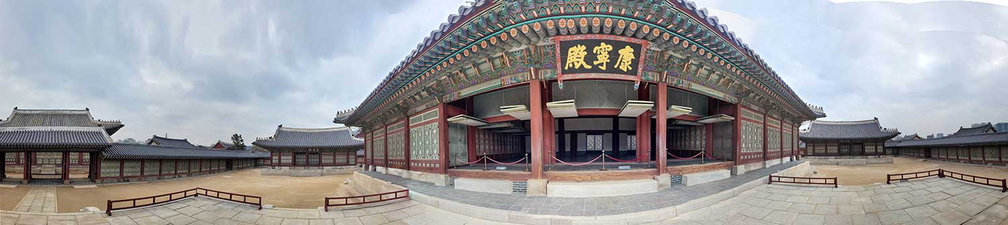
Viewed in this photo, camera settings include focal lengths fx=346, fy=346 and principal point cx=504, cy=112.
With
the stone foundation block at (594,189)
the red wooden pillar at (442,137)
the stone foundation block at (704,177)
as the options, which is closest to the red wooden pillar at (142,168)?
the red wooden pillar at (442,137)

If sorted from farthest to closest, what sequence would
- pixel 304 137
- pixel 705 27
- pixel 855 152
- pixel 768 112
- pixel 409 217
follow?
pixel 304 137 → pixel 855 152 → pixel 768 112 → pixel 705 27 → pixel 409 217

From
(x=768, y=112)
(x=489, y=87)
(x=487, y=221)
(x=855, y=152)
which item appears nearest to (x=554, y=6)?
(x=489, y=87)

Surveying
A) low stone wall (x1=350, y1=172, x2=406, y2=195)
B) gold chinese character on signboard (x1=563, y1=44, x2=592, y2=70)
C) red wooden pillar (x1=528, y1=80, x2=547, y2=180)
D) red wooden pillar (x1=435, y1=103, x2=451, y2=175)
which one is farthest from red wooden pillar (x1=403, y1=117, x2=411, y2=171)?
gold chinese character on signboard (x1=563, y1=44, x2=592, y2=70)

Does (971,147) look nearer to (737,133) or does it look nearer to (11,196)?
(737,133)

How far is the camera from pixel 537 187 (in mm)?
10047

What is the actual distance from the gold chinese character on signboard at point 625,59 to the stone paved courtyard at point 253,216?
563cm

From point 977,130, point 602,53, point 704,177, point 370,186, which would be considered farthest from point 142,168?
point 977,130

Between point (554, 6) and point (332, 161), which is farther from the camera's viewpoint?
point (332, 161)

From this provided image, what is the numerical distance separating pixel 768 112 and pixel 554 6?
53.0 ft

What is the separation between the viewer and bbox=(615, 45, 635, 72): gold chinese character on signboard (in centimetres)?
962

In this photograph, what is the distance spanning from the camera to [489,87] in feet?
37.7

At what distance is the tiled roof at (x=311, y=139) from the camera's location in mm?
34719

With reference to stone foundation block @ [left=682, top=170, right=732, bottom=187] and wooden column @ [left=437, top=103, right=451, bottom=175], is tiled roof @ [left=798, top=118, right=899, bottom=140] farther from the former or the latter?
wooden column @ [left=437, top=103, right=451, bottom=175]

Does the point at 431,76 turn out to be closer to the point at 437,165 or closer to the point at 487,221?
the point at 437,165
